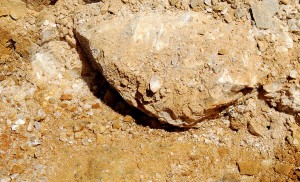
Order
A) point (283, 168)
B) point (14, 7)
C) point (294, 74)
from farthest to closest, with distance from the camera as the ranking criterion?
point (14, 7) < point (283, 168) < point (294, 74)

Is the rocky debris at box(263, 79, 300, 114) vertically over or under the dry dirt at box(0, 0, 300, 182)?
over

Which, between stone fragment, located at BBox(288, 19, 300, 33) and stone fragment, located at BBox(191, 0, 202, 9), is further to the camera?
stone fragment, located at BBox(191, 0, 202, 9)

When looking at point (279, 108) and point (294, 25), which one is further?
point (279, 108)

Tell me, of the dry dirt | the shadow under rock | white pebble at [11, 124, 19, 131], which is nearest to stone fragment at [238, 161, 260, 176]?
the dry dirt

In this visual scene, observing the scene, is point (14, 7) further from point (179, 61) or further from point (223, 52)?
point (223, 52)

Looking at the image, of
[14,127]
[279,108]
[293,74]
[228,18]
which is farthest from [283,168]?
[14,127]

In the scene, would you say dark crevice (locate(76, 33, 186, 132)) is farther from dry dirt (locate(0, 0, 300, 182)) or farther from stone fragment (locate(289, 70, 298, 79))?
stone fragment (locate(289, 70, 298, 79))

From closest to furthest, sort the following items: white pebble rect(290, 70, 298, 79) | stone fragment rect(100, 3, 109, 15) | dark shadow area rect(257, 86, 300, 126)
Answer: white pebble rect(290, 70, 298, 79)
dark shadow area rect(257, 86, 300, 126)
stone fragment rect(100, 3, 109, 15)

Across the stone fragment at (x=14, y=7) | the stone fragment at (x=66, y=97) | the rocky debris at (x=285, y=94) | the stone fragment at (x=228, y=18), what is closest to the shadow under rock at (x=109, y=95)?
the stone fragment at (x=66, y=97)

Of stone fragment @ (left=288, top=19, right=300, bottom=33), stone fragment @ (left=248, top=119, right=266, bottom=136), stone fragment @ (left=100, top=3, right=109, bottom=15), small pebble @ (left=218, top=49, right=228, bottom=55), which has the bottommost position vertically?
stone fragment @ (left=248, top=119, right=266, bottom=136)

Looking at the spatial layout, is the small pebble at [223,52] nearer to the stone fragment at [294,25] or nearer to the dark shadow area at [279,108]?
the dark shadow area at [279,108]
